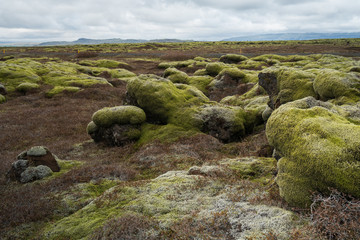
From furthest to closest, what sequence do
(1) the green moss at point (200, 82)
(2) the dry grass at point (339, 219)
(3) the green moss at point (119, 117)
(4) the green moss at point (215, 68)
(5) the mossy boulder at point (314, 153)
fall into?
(4) the green moss at point (215, 68), (1) the green moss at point (200, 82), (3) the green moss at point (119, 117), (5) the mossy boulder at point (314, 153), (2) the dry grass at point (339, 219)

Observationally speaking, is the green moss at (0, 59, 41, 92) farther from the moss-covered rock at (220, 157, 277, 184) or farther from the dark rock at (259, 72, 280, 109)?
the moss-covered rock at (220, 157, 277, 184)

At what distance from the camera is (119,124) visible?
19.3 m

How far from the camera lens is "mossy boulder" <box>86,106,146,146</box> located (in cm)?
1889

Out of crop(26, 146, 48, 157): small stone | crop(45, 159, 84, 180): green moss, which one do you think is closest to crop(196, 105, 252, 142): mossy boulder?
crop(45, 159, 84, 180): green moss

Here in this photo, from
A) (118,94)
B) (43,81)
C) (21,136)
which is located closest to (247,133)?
(21,136)

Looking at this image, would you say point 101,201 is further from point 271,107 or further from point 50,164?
point 271,107

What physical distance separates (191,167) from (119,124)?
397 inches

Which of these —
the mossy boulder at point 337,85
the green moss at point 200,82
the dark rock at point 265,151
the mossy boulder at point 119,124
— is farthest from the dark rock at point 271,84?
the green moss at point 200,82

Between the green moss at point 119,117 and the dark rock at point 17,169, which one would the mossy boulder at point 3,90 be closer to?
the green moss at point 119,117

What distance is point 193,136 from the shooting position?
1764 cm

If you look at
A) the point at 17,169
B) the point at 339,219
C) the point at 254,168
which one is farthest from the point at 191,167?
the point at 17,169

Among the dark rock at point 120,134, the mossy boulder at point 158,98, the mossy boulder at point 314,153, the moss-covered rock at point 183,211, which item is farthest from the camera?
the mossy boulder at point 158,98

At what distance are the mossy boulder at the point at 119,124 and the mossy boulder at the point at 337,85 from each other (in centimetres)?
1301

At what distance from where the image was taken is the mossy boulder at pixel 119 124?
18891 millimetres
